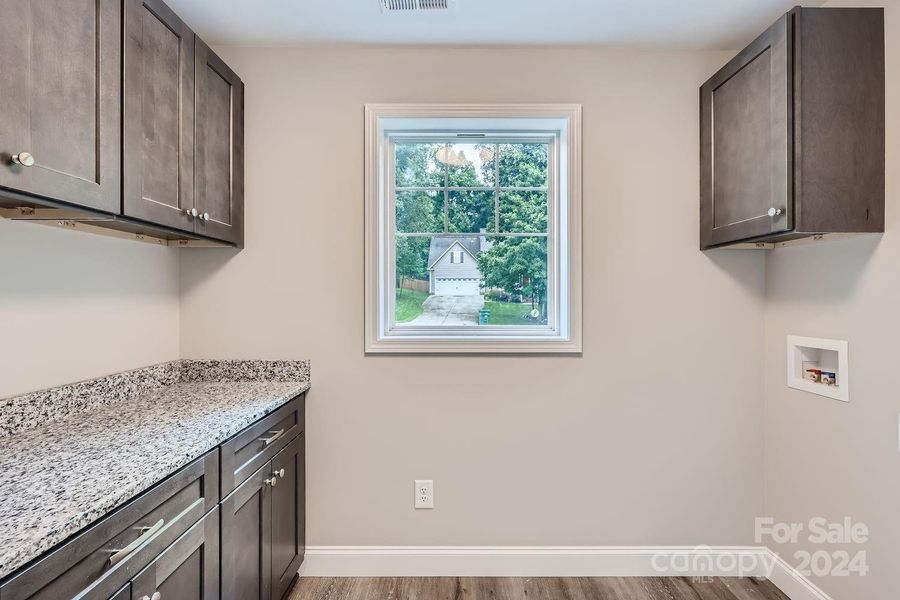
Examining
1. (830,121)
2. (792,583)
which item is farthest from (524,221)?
(792,583)

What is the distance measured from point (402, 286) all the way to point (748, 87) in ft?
5.65

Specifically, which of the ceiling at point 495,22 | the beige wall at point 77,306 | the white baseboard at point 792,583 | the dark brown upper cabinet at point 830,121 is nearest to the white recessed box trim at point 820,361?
the dark brown upper cabinet at point 830,121

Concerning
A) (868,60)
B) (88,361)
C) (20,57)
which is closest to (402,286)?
(88,361)

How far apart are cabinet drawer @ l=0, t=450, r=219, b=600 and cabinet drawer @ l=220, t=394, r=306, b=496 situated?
0.09 m

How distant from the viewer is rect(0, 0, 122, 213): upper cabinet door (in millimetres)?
1043

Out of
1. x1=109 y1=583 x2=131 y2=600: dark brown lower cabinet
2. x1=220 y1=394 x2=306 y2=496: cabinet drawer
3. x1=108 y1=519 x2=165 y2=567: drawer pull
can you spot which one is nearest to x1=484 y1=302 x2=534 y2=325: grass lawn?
x1=220 y1=394 x2=306 y2=496: cabinet drawer

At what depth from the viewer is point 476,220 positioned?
2371 mm

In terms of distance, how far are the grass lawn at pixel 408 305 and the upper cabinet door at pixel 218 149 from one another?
0.81 metres

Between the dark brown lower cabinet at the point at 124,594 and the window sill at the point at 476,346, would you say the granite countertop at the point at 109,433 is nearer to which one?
the dark brown lower cabinet at the point at 124,594

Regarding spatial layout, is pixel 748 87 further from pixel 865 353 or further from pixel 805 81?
pixel 865 353

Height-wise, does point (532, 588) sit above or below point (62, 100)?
below

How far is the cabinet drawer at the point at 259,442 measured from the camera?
1.46 metres

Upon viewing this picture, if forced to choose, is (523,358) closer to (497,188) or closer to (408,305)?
(408,305)

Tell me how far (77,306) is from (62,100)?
805 mm
